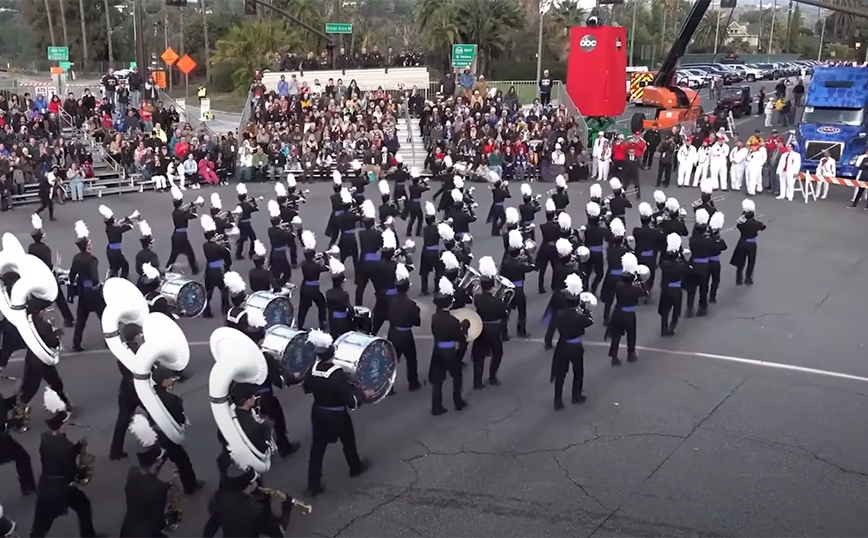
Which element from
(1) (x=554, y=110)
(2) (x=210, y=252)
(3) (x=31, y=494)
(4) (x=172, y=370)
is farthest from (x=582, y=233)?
(1) (x=554, y=110)

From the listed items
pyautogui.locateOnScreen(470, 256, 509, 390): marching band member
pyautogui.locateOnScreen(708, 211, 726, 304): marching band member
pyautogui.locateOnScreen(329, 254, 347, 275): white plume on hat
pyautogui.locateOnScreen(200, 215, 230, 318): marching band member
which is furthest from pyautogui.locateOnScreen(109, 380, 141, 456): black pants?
pyautogui.locateOnScreen(708, 211, 726, 304): marching band member

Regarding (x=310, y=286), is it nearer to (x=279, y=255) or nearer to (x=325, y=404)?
(x=279, y=255)

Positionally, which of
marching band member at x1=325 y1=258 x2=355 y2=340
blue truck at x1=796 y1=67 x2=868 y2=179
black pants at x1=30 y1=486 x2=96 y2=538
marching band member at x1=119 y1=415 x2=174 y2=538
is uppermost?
blue truck at x1=796 y1=67 x2=868 y2=179

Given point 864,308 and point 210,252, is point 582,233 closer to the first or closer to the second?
point 864,308

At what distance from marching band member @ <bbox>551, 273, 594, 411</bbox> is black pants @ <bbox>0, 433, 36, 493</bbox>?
564cm

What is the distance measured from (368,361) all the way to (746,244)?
8892mm

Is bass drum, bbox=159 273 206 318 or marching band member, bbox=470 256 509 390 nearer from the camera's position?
marching band member, bbox=470 256 509 390

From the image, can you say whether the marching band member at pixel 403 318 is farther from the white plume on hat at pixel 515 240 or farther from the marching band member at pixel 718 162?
the marching band member at pixel 718 162

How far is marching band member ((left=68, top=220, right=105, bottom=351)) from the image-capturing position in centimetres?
1139

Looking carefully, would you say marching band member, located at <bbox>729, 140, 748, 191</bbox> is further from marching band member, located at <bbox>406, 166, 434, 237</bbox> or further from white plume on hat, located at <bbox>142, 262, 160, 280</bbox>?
white plume on hat, located at <bbox>142, 262, 160, 280</bbox>

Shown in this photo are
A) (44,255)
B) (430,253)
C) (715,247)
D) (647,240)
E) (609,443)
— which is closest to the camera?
(609,443)

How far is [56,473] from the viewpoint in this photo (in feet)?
21.1

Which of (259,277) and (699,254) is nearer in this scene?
(259,277)

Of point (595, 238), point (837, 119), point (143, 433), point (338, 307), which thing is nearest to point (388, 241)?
point (338, 307)
